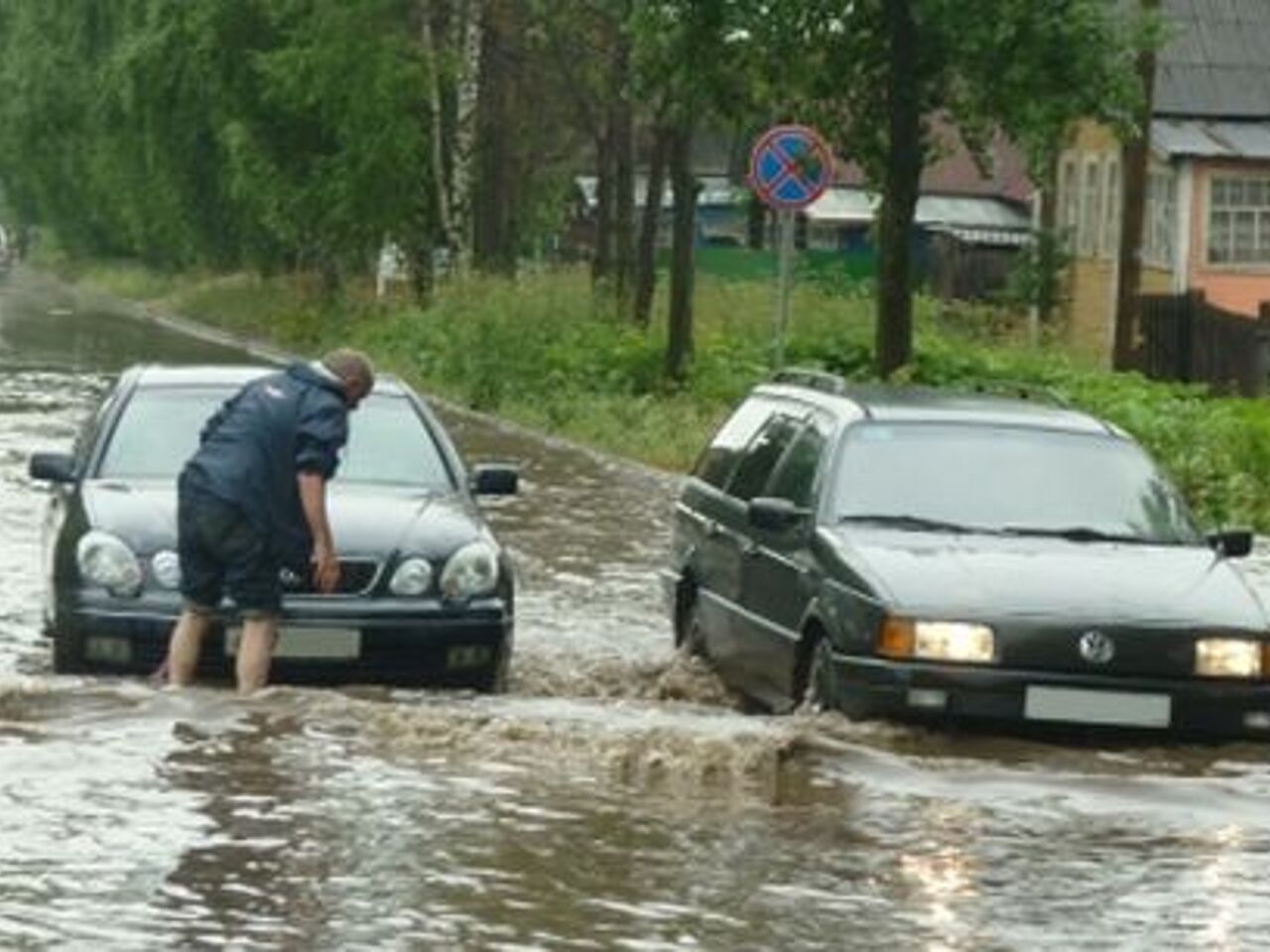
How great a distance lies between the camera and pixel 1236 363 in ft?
138

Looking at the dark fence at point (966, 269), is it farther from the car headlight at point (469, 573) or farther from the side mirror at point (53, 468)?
the car headlight at point (469, 573)

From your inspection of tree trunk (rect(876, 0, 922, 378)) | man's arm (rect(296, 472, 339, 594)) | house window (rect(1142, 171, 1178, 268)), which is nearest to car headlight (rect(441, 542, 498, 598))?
man's arm (rect(296, 472, 339, 594))

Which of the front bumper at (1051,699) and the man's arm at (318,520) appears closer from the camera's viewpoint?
the front bumper at (1051,699)

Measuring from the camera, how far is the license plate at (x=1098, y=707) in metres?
12.3

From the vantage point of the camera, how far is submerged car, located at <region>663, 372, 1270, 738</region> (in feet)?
40.2

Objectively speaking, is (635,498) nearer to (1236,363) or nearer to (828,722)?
(828,722)

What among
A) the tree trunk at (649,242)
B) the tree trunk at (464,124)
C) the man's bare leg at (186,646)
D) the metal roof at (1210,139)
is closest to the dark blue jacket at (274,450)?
the man's bare leg at (186,646)

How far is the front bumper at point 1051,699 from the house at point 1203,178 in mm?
40164

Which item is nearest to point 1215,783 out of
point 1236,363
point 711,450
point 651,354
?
point 711,450

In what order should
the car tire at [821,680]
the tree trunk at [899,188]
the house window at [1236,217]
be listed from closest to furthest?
the car tire at [821,680], the tree trunk at [899,188], the house window at [1236,217]

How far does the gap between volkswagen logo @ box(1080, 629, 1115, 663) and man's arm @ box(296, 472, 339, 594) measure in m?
2.85

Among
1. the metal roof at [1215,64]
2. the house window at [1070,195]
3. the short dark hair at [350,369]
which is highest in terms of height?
the metal roof at [1215,64]

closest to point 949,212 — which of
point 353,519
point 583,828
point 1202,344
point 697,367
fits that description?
point 1202,344

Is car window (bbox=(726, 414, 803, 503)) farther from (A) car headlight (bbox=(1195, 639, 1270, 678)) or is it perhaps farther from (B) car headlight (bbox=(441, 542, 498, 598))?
(A) car headlight (bbox=(1195, 639, 1270, 678))
